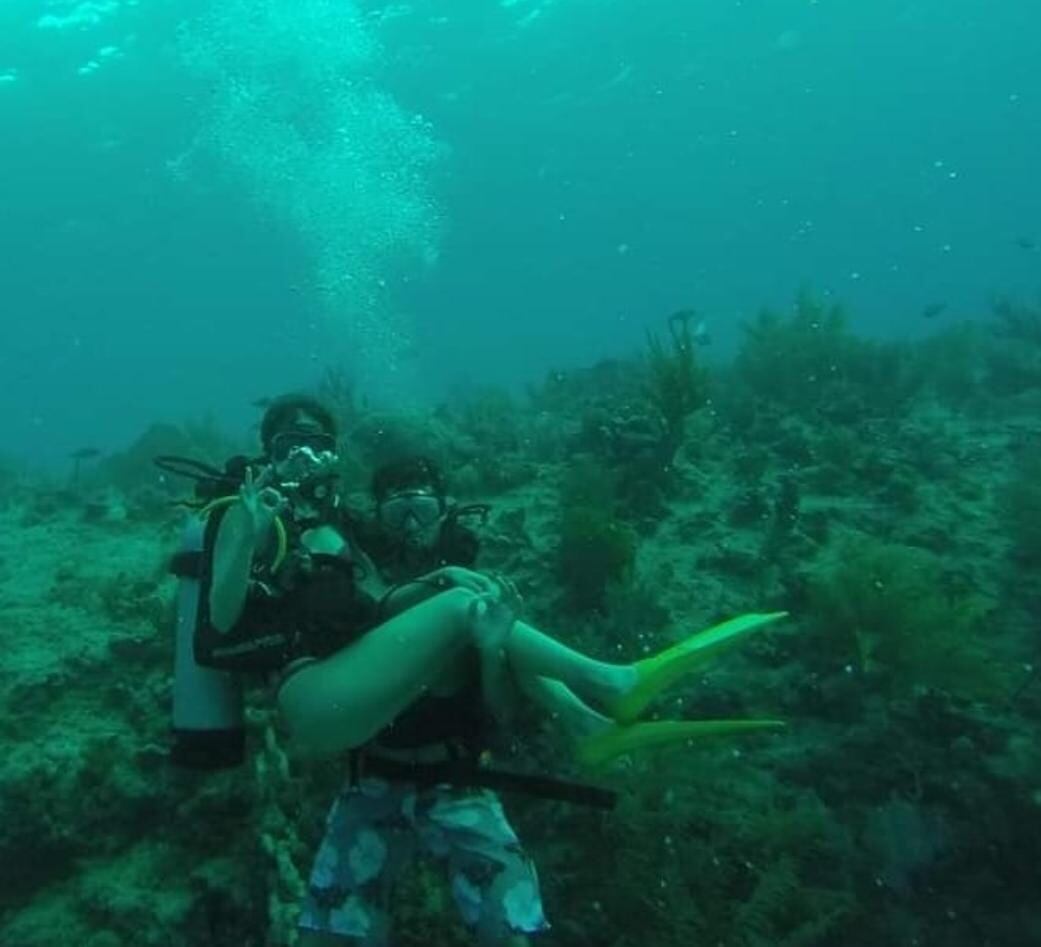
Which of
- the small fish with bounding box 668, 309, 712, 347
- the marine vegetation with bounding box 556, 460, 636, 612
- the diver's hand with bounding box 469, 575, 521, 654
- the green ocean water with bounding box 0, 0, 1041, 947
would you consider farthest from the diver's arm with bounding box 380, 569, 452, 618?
the small fish with bounding box 668, 309, 712, 347

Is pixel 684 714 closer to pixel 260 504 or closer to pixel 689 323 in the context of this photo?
pixel 260 504

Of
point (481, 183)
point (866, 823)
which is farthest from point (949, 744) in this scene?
point (481, 183)

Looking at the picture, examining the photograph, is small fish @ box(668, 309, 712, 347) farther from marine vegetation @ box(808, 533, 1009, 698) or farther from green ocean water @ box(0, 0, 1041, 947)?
marine vegetation @ box(808, 533, 1009, 698)

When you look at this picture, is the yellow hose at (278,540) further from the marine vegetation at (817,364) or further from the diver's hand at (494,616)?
the marine vegetation at (817,364)

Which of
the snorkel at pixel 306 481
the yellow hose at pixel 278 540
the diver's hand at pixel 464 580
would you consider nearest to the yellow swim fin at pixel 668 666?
the diver's hand at pixel 464 580

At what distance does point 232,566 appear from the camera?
3.31 metres

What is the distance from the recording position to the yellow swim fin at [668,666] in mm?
3363

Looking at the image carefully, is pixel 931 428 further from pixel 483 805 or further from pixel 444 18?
pixel 444 18

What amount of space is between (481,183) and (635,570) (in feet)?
170

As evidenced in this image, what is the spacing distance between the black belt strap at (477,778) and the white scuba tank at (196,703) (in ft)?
1.84

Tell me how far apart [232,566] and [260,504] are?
0.26m

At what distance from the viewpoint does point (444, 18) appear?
3494 cm

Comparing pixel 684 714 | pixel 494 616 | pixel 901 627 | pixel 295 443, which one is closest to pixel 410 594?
pixel 494 616

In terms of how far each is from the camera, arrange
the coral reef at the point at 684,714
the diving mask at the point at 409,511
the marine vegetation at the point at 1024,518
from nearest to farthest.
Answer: the diving mask at the point at 409,511 < the coral reef at the point at 684,714 < the marine vegetation at the point at 1024,518
